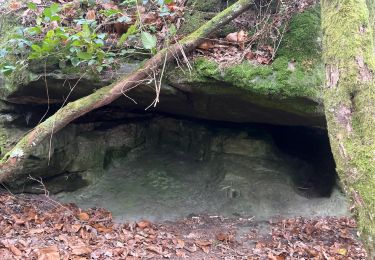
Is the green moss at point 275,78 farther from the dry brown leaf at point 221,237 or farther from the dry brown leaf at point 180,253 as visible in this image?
the dry brown leaf at point 180,253

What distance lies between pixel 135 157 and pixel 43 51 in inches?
92.4

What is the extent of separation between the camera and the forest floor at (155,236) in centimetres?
382

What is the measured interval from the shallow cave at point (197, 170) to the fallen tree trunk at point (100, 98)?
1.59 metres

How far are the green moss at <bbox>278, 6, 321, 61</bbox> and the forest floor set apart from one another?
2128 mm

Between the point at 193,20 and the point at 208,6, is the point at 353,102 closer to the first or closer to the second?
the point at 193,20

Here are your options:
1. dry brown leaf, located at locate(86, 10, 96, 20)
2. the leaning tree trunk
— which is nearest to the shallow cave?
dry brown leaf, located at locate(86, 10, 96, 20)

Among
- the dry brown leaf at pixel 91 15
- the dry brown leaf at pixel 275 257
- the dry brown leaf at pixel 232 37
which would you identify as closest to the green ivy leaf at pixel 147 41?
the dry brown leaf at pixel 232 37

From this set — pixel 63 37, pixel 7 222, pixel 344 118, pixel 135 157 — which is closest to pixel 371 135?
pixel 344 118

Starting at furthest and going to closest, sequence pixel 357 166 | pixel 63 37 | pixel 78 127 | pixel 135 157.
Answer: pixel 135 157
pixel 78 127
pixel 63 37
pixel 357 166

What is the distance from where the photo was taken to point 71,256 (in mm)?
3648

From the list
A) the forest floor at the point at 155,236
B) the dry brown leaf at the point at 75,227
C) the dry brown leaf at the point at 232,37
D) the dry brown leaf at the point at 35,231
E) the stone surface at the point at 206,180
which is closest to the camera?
the forest floor at the point at 155,236

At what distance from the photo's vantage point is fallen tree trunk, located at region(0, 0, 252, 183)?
3693 mm

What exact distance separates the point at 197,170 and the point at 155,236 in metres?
1.66

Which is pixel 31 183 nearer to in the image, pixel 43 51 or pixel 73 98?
pixel 73 98
